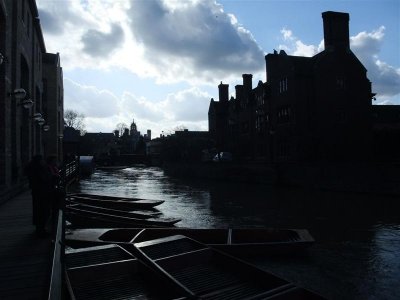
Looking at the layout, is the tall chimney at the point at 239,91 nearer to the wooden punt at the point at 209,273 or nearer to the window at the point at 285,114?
the window at the point at 285,114

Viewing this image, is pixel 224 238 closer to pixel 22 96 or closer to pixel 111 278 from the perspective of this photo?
pixel 111 278

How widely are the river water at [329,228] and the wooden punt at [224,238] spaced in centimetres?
28

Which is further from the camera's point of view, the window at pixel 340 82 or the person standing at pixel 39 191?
the window at pixel 340 82

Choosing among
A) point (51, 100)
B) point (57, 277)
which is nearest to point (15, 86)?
point (57, 277)

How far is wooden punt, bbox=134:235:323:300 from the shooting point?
5719mm

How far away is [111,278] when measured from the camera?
6527 mm

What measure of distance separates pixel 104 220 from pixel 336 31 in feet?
106

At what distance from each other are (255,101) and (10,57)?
119ft

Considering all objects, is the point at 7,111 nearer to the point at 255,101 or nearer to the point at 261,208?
the point at 261,208

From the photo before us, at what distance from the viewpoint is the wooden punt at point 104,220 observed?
1200 cm

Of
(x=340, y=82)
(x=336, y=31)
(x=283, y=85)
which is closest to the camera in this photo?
(x=336, y=31)

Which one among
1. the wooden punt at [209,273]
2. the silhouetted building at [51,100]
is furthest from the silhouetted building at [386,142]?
the wooden punt at [209,273]

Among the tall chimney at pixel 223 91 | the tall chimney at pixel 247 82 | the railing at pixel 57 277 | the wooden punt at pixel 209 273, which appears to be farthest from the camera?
the tall chimney at pixel 223 91

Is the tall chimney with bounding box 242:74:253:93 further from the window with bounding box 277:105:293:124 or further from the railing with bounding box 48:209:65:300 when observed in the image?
the railing with bounding box 48:209:65:300
